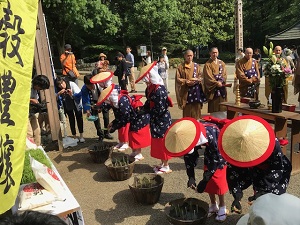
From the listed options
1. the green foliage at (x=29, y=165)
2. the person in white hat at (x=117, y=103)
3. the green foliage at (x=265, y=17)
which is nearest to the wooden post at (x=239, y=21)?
the person in white hat at (x=117, y=103)

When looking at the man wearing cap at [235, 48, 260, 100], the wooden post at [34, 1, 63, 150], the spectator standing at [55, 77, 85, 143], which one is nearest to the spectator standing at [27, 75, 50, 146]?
the wooden post at [34, 1, 63, 150]

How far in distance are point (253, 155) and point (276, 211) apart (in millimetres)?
1330

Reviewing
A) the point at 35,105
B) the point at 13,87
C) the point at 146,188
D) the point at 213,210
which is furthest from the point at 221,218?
the point at 35,105

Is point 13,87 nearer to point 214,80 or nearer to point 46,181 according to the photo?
point 46,181

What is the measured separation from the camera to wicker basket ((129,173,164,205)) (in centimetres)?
432

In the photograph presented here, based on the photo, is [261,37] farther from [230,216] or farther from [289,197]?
[289,197]

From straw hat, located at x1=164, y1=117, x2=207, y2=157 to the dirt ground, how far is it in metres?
1.29

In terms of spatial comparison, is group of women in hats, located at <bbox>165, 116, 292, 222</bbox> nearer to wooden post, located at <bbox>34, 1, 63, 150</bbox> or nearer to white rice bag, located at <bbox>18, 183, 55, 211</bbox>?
white rice bag, located at <bbox>18, 183, 55, 211</bbox>

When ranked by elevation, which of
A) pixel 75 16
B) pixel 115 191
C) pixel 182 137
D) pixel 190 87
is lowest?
pixel 115 191

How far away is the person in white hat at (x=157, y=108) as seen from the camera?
17.1 ft

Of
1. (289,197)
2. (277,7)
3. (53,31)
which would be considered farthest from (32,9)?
(277,7)

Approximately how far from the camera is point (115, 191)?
16.5ft

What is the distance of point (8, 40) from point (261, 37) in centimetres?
3237

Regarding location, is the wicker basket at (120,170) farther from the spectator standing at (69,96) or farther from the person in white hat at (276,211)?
the person in white hat at (276,211)
